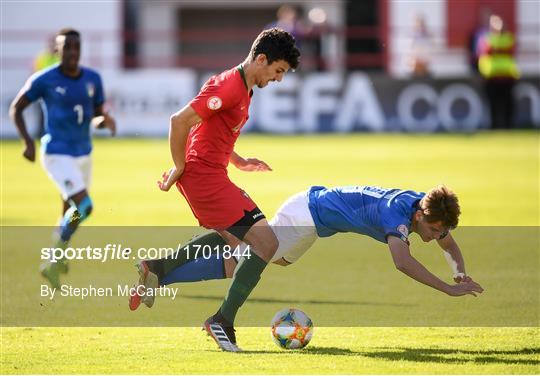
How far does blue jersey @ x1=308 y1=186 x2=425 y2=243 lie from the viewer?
7.79 meters

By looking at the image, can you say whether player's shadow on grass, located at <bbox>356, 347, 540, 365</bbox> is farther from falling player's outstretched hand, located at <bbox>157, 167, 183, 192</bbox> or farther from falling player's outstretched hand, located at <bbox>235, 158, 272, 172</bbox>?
falling player's outstretched hand, located at <bbox>235, 158, 272, 172</bbox>

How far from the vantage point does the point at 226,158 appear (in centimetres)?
823

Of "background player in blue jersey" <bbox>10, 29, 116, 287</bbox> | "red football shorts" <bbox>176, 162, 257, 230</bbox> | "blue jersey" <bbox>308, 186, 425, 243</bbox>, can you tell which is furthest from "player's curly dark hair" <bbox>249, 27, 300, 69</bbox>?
"background player in blue jersey" <bbox>10, 29, 116, 287</bbox>

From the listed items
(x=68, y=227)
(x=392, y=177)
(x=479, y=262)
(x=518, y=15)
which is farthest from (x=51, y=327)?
(x=518, y=15)

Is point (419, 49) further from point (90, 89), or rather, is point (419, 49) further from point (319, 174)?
point (90, 89)

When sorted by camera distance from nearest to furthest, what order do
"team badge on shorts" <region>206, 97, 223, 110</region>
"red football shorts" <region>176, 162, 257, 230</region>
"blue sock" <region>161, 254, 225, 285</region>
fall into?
"team badge on shorts" <region>206, 97, 223, 110</region>, "red football shorts" <region>176, 162, 257, 230</region>, "blue sock" <region>161, 254, 225, 285</region>

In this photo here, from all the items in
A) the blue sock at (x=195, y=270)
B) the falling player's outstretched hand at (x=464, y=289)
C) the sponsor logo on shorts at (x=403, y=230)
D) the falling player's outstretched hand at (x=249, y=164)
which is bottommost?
the blue sock at (x=195, y=270)

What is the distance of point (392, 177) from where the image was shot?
19.5 m

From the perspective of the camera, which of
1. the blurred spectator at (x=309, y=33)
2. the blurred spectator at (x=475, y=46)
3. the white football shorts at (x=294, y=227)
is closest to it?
the white football shorts at (x=294, y=227)

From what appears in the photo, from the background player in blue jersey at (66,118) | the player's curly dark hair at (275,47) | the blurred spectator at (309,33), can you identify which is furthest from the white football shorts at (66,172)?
the blurred spectator at (309,33)

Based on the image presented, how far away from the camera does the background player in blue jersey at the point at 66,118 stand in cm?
1113
